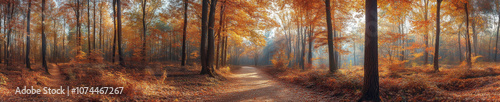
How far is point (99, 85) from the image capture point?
5703 millimetres

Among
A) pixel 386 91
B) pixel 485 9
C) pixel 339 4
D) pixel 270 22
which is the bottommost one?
pixel 386 91

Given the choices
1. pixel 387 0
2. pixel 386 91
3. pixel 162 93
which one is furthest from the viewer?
pixel 387 0

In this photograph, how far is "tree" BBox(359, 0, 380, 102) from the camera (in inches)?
201

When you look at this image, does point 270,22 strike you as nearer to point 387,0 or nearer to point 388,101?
point 387,0

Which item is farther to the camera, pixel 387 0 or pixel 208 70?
pixel 208 70

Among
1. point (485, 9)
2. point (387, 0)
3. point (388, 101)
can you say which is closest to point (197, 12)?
point (387, 0)

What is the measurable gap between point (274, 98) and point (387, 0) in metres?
6.86

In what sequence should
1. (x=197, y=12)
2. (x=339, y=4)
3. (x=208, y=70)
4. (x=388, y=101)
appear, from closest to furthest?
1. (x=388, y=101)
2. (x=208, y=70)
3. (x=339, y=4)
4. (x=197, y=12)

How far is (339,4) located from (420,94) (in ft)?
27.5

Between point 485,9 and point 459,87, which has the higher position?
point 485,9

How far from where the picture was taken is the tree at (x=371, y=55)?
5100 millimetres

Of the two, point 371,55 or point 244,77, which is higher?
point 371,55

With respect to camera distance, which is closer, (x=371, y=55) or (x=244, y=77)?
(x=371, y=55)

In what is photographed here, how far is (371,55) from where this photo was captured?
511 cm
